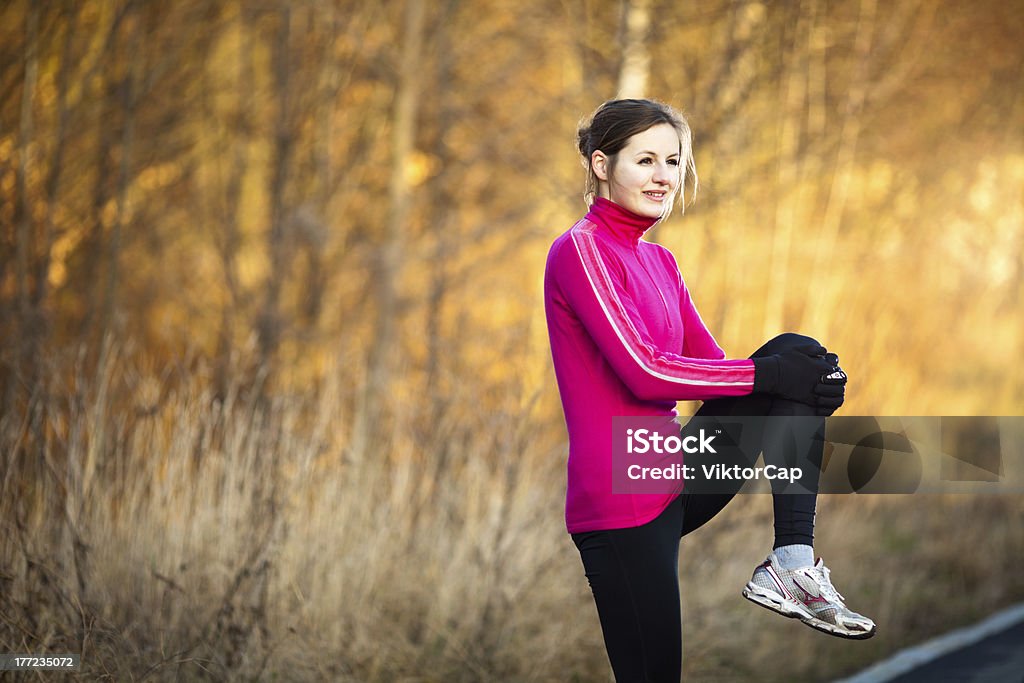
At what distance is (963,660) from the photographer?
5586 mm

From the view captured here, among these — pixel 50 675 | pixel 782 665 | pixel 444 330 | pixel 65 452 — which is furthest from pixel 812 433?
pixel 444 330

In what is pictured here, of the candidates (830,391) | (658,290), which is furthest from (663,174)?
(830,391)

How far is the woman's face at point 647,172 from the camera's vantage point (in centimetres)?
270

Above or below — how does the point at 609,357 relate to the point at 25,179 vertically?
below

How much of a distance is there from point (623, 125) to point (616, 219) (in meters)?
0.21

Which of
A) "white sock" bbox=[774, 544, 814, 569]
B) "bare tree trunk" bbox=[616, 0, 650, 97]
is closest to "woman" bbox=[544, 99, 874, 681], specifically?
"white sock" bbox=[774, 544, 814, 569]

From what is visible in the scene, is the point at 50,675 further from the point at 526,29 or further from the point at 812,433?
the point at 526,29

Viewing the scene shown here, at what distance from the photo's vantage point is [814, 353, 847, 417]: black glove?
2.57 metres

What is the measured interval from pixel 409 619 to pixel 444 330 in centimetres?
411

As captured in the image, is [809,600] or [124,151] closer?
[809,600]

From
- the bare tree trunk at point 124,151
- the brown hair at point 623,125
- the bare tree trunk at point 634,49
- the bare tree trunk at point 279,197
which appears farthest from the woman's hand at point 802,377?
the bare tree trunk at point 279,197

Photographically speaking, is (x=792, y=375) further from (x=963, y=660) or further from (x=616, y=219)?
(x=963, y=660)

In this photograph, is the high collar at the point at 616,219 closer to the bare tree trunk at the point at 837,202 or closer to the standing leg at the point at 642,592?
the standing leg at the point at 642,592

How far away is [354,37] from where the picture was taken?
8.73 meters
